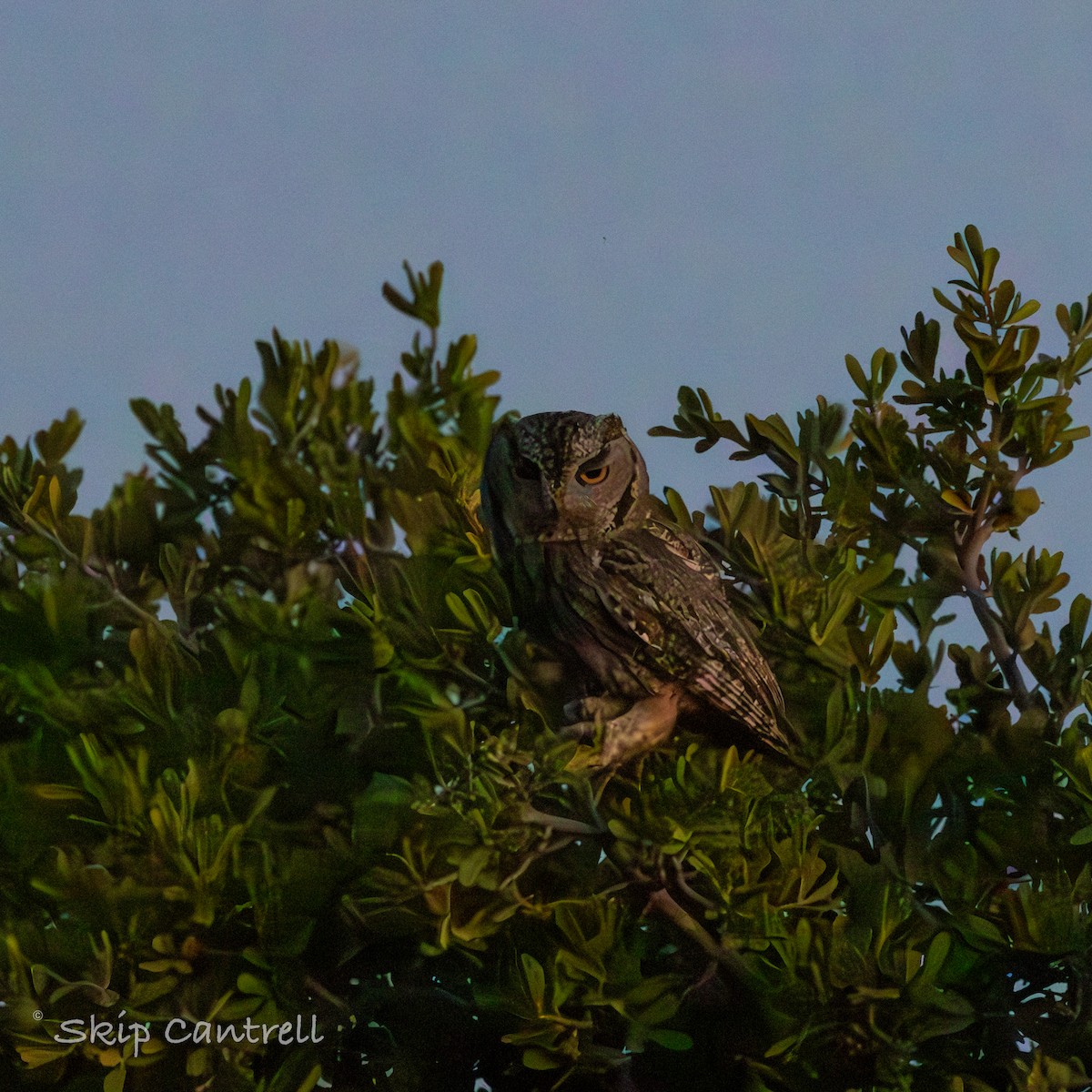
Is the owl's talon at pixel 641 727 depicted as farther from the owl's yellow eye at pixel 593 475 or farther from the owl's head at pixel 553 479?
the owl's yellow eye at pixel 593 475

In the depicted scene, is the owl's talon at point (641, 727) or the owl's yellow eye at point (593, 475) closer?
the owl's talon at point (641, 727)

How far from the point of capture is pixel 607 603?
3.47m

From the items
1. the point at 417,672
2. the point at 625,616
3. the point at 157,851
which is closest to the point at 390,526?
the point at 417,672

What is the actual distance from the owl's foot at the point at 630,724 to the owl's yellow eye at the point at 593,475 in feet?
1.80

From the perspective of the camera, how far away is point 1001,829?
3.64 metres

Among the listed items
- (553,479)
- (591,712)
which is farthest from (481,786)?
(553,479)

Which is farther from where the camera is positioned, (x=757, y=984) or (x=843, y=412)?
(x=843, y=412)

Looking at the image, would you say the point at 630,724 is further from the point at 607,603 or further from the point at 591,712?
the point at 607,603

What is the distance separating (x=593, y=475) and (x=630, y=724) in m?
0.64

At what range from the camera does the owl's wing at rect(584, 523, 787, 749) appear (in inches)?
137

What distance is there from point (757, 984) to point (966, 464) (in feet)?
5.66

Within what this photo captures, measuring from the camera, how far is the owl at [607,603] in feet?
11.4

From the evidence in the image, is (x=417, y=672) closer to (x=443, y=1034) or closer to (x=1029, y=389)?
(x=443, y=1034)

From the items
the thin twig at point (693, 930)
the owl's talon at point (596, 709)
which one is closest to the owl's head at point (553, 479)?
the owl's talon at point (596, 709)
